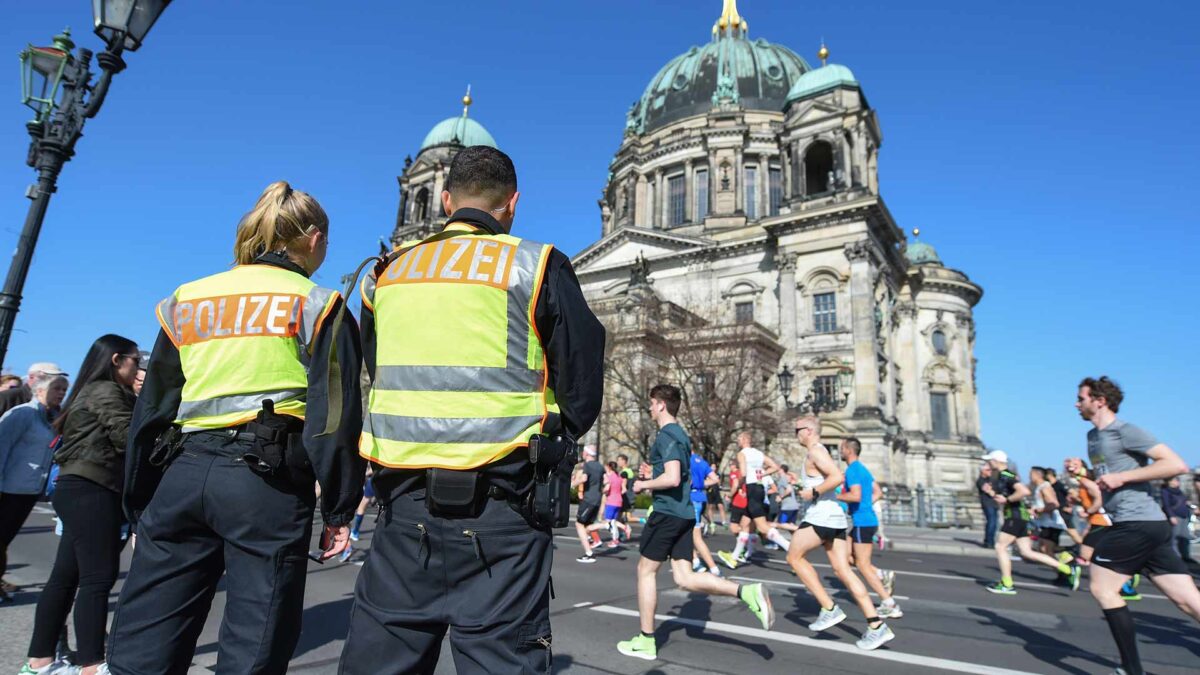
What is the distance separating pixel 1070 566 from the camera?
971cm

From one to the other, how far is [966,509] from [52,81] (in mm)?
42623

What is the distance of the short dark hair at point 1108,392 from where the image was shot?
5.04 meters

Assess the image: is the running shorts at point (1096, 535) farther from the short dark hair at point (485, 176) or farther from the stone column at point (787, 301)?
the stone column at point (787, 301)

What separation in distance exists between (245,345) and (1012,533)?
10655mm

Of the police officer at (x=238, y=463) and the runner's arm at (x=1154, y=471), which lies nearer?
the police officer at (x=238, y=463)

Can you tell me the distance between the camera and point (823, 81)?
3903 centimetres

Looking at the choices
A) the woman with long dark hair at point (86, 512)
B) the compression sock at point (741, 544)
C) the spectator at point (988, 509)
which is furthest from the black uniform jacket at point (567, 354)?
the spectator at point (988, 509)

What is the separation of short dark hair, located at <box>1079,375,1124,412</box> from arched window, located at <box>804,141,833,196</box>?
121 ft

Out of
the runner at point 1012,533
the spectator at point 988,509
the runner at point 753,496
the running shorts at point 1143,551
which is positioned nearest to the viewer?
the running shorts at point 1143,551

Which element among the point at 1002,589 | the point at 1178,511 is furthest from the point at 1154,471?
the point at 1178,511

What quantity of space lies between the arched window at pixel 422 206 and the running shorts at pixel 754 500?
4611cm

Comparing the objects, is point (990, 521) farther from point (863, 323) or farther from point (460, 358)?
point (460, 358)

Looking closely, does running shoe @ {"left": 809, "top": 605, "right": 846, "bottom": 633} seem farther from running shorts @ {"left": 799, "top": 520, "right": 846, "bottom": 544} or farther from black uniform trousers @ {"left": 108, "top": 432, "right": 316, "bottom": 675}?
black uniform trousers @ {"left": 108, "top": 432, "right": 316, "bottom": 675}

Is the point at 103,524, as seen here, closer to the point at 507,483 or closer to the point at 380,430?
the point at 380,430
